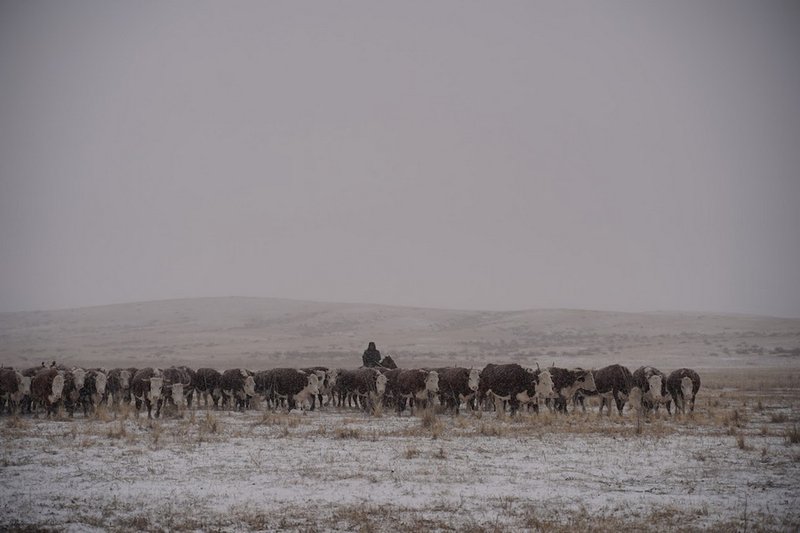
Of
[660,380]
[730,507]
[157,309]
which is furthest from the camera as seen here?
[157,309]

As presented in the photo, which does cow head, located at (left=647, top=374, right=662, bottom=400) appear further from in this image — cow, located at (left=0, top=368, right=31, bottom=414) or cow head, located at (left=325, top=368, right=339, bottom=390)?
cow, located at (left=0, top=368, right=31, bottom=414)

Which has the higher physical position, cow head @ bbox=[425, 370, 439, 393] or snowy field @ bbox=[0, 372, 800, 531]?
cow head @ bbox=[425, 370, 439, 393]

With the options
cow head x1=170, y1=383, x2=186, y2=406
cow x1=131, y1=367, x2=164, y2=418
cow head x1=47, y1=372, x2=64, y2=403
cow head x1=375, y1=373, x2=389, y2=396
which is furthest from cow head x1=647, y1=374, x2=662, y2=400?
cow head x1=47, y1=372, x2=64, y2=403

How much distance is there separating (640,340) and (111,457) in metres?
65.6

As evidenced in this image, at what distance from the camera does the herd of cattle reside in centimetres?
2016

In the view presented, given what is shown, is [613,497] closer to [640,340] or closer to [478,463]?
[478,463]

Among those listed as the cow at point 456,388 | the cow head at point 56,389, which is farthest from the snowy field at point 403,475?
the cow at point 456,388

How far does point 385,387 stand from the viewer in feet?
74.2

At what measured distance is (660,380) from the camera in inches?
785

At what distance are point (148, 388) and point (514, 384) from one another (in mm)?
11195

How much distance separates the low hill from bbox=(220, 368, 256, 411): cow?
29595 millimetres

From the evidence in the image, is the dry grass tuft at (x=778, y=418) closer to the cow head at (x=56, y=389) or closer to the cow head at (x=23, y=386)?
the cow head at (x=56, y=389)

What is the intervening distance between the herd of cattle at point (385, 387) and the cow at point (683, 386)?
0.03m

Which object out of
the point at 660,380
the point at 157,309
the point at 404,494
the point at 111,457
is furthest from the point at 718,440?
the point at 157,309
